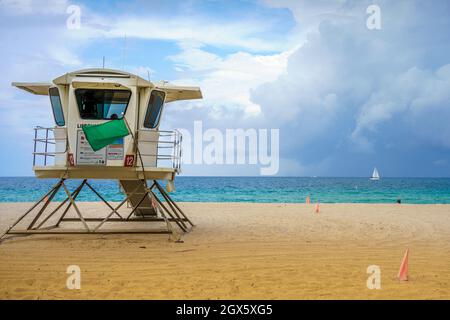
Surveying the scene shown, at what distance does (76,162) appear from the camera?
49.0 ft

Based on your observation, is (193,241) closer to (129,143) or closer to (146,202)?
(129,143)

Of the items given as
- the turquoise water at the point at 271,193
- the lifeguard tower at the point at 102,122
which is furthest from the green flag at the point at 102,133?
the turquoise water at the point at 271,193

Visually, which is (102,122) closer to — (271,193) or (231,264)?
(231,264)

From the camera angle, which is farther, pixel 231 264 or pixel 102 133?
pixel 102 133

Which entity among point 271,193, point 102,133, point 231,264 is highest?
point 271,193

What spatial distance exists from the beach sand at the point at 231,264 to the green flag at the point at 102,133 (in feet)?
10.2

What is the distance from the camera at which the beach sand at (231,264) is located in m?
9.17

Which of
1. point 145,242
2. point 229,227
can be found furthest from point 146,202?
point 145,242

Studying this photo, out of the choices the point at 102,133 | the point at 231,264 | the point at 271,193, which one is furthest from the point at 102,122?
the point at 271,193

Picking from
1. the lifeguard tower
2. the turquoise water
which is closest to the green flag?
the lifeguard tower

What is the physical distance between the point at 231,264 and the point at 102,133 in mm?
5808

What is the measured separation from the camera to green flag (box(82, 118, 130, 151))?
14578mm

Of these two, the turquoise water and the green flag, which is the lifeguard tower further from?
the turquoise water

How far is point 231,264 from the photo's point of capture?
38.7ft
